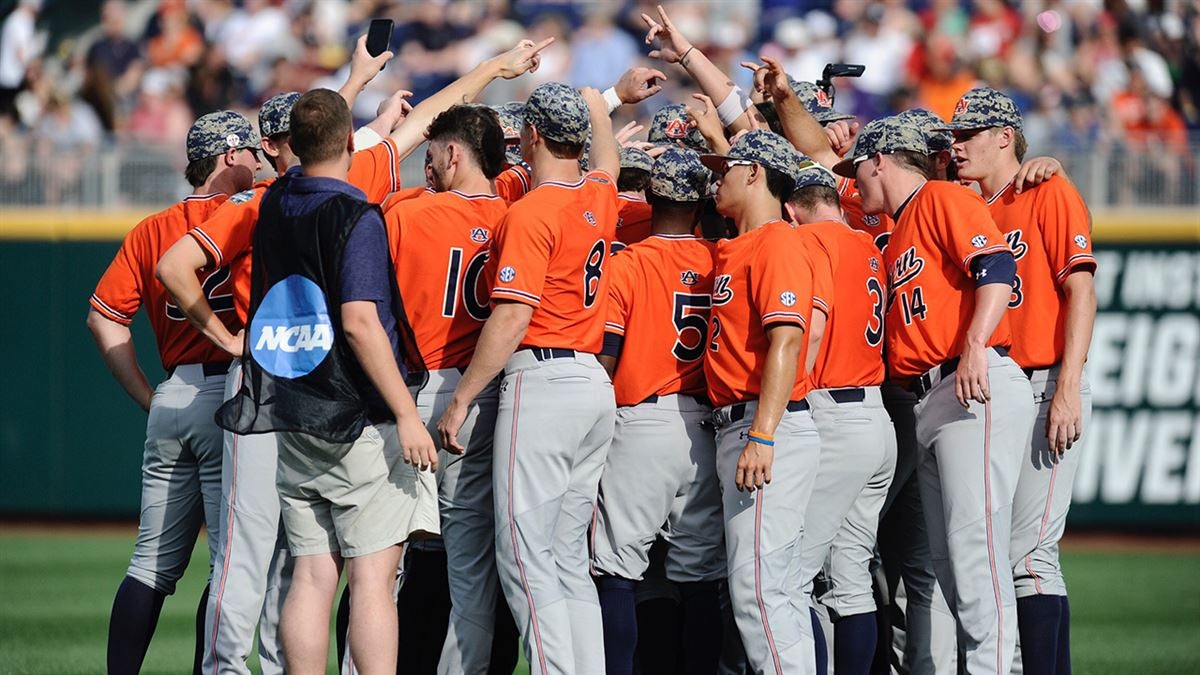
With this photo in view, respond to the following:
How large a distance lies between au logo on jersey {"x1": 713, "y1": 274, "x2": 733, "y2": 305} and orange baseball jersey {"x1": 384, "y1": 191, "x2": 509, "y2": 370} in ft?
2.80

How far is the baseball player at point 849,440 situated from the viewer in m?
5.38

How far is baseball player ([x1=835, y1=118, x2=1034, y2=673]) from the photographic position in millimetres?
5148

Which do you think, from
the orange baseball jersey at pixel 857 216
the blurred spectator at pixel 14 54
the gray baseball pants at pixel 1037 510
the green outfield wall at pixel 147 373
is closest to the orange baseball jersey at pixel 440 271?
the orange baseball jersey at pixel 857 216

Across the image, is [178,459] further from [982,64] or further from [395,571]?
[982,64]

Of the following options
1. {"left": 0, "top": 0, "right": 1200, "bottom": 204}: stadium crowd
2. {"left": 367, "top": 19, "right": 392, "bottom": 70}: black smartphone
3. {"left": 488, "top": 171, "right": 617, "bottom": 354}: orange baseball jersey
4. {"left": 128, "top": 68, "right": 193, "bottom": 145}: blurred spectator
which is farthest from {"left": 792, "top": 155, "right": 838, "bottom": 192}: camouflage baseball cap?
{"left": 128, "top": 68, "right": 193, "bottom": 145}: blurred spectator

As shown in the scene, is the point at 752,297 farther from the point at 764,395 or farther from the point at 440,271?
the point at 440,271

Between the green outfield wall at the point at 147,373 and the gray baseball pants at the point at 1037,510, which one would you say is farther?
the green outfield wall at the point at 147,373

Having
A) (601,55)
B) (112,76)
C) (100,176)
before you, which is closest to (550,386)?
(100,176)

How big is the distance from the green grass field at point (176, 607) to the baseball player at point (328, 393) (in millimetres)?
2470

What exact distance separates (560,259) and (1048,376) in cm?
199

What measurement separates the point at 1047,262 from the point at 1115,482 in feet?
21.1

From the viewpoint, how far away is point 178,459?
5547 mm

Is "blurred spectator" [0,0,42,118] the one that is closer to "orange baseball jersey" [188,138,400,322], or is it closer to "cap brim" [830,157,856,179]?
"orange baseball jersey" [188,138,400,322]

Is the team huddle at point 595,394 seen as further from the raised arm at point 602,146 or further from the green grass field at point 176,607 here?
the green grass field at point 176,607
